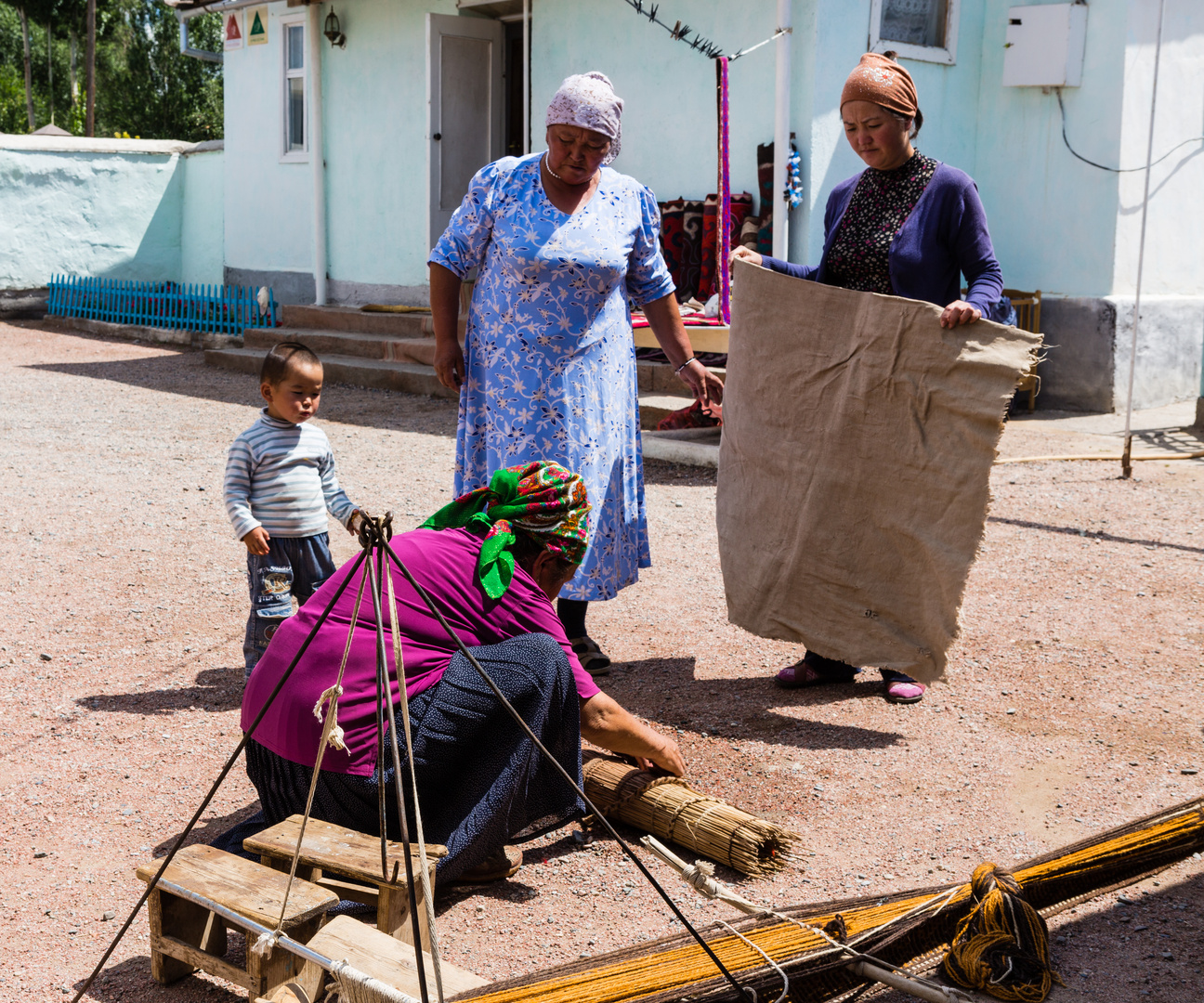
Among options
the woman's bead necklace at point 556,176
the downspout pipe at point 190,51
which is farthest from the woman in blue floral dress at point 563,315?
the downspout pipe at point 190,51

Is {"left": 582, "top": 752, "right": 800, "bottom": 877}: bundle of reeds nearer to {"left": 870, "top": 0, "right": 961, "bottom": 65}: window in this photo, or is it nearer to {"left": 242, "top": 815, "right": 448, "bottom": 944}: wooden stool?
{"left": 242, "top": 815, "right": 448, "bottom": 944}: wooden stool

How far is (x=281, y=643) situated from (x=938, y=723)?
226 cm

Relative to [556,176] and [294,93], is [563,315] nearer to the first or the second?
[556,176]

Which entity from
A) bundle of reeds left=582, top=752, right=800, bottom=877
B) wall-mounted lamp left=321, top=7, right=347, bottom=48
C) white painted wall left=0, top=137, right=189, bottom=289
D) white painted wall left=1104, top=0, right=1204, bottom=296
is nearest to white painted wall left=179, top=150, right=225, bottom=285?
white painted wall left=0, top=137, right=189, bottom=289

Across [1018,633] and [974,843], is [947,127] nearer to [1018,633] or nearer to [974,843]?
[1018,633]

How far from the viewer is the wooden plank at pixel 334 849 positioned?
253cm

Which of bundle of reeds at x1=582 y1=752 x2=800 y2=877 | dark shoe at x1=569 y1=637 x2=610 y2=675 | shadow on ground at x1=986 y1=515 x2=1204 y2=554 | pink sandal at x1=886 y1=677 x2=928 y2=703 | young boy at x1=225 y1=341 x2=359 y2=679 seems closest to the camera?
bundle of reeds at x1=582 y1=752 x2=800 y2=877

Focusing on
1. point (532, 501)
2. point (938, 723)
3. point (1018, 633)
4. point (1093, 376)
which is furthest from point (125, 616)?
point (1093, 376)

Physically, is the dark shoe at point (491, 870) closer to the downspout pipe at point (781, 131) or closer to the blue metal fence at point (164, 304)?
the downspout pipe at point (781, 131)

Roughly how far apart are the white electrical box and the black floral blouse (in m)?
7.02

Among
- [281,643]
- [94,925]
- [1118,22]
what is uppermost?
[1118,22]

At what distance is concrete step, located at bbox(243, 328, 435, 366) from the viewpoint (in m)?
11.5

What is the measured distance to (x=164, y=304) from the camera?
49.6 ft

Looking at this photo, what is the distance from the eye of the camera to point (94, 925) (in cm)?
278
